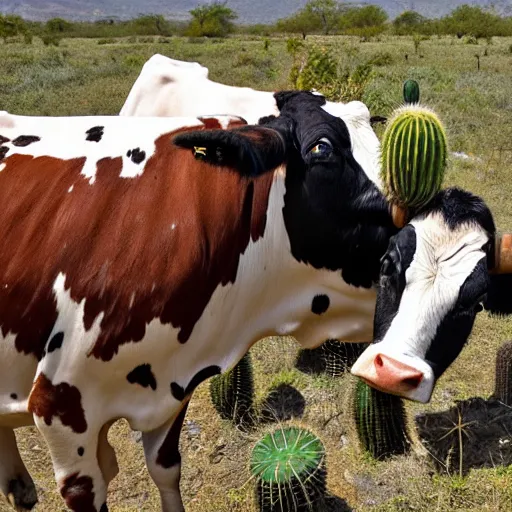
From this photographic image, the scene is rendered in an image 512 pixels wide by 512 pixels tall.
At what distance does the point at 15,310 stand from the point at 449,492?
217cm

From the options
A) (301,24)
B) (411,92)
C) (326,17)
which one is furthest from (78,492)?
(301,24)

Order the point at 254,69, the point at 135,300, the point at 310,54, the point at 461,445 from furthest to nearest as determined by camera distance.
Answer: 1. the point at 254,69
2. the point at 310,54
3. the point at 461,445
4. the point at 135,300

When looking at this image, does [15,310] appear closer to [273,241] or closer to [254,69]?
[273,241]

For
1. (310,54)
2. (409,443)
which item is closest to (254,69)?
(310,54)

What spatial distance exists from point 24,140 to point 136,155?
45 centimetres

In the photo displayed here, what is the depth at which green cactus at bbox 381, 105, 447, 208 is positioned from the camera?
1727mm

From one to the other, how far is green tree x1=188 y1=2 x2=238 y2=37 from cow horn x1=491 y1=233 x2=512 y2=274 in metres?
A: 45.6

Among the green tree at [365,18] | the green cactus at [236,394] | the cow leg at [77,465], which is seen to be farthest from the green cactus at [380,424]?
the green tree at [365,18]

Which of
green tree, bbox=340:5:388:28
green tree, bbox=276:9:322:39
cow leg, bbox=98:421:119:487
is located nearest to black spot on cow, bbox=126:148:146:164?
cow leg, bbox=98:421:119:487

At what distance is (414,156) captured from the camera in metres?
1.72

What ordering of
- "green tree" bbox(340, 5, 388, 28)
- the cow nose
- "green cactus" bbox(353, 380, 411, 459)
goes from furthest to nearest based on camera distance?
1. "green tree" bbox(340, 5, 388, 28)
2. "green cactus" bbox(353, 380, 411, 459)
3. the cow nose

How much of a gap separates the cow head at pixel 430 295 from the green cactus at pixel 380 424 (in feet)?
4.89

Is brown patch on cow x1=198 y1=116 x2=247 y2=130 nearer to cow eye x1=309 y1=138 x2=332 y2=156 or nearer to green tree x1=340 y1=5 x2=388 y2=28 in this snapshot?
cow eye x1=309 y1=138 x2=332 y2=156

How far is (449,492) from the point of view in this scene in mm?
2959
